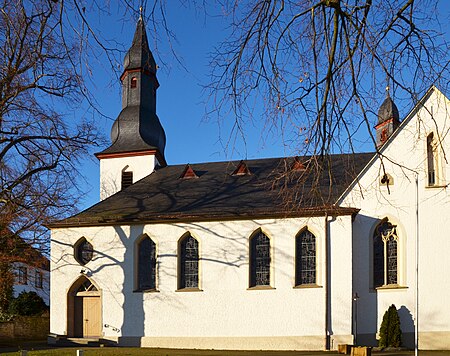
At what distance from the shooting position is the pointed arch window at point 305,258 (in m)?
22.5

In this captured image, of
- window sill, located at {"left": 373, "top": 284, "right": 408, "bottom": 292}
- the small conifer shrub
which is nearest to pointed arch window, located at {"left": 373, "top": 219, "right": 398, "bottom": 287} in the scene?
window sill, located at {"left": 373, "top": 284, "right": 408, "bottom": 292}

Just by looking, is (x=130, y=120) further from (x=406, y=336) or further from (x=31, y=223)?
(x=406, y=336)

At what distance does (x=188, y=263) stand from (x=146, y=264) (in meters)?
1.90

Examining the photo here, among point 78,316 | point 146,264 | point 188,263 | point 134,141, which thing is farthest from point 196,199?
point 134,141

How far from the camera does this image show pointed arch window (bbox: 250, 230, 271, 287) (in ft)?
75.3

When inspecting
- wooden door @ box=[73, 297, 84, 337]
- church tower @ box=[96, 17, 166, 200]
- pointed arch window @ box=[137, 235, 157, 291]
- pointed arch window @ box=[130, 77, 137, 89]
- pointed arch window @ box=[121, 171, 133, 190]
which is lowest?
wooden door @ box=[73, 297, 84, 337]

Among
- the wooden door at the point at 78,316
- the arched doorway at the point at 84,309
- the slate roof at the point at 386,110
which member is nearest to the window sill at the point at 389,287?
the slate roof at the point at 386,110

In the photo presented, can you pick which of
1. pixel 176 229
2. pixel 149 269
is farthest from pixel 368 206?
pixel 149 269

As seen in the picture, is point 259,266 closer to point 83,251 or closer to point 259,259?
point 259,259

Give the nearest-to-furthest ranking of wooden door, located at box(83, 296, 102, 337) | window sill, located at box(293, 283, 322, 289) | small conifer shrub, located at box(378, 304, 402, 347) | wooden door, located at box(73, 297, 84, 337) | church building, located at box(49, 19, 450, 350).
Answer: small conifer shrub, located at box(378, 304, 402, 347)
church building, located at box(49, 19, 450, 350)
window sill, located at box(293, 283, 322, 289)
wooden door, located at box(83, 296, 102, 337)
wooden door, located at box(73, 297, 84, 337)

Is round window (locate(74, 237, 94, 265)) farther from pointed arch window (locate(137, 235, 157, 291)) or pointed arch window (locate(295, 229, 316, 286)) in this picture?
pointed arch window (locate(295, 229, 316, 286))

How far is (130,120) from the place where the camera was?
32.2 meters

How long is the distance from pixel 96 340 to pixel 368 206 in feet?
41.4

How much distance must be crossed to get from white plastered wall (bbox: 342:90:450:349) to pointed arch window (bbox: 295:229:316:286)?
5.44ft
